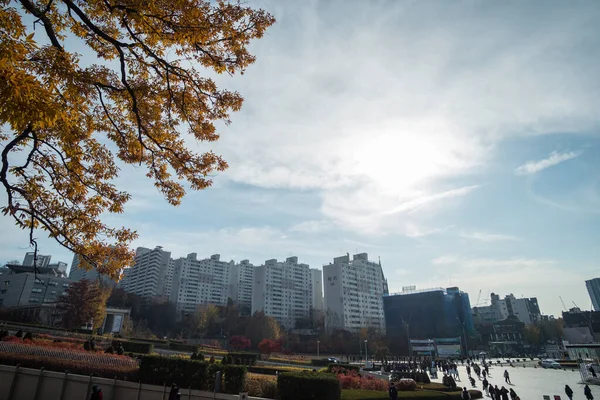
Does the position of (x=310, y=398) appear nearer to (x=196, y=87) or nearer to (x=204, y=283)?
(x=196, y=87)

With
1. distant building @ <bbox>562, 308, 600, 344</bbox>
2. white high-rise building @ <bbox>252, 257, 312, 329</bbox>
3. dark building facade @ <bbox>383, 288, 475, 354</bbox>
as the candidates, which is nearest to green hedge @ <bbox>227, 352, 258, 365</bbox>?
distant building @ <bbox>562, 308, 600, 344</bbox>

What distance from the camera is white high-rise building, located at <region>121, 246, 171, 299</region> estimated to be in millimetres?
108250

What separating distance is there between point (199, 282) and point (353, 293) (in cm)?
5206

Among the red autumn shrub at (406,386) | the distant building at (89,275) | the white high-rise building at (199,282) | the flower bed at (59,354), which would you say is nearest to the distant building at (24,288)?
the distant building at (89,275)

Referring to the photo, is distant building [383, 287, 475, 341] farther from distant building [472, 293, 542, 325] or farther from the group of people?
the group of people

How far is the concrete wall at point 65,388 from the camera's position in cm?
1170

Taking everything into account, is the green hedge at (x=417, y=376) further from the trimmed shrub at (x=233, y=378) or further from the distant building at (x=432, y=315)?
the distant building at (x=432, y=315)

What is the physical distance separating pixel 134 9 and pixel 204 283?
118 m

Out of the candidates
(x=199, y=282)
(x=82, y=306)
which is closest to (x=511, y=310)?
(x=199, y=282)

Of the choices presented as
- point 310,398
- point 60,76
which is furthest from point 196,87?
point 310,398

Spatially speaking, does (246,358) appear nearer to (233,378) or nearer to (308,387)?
(233,378)

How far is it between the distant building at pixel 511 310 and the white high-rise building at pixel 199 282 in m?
96.3

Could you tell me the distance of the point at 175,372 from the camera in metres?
13.1

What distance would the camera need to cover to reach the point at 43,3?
20.4ft
